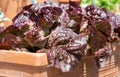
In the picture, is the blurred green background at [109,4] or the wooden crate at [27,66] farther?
the blurred green background at [109,4]

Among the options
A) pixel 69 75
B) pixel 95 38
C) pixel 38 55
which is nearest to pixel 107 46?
pixel 95 38

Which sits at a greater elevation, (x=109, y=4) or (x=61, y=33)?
(x=109, y=4)

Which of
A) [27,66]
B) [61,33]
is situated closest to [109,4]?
[61,33]

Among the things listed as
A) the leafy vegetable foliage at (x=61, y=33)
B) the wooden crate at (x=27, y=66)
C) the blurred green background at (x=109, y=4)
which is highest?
the blurred green background at (x=109, y=4)

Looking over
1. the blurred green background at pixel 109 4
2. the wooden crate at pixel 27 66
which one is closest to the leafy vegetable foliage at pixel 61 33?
the wooden crate at pixel 27 66

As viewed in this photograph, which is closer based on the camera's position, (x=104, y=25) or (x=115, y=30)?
(x=104, y=25)

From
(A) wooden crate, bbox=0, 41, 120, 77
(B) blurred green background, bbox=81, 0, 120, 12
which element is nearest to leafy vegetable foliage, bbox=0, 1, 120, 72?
(A) wooden crate, bbox=0, 41, 120, 77

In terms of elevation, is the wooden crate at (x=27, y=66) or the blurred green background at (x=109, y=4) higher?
the blurred green background at (x=109, y=4)

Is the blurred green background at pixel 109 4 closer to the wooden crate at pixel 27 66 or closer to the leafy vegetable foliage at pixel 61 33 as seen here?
the leafy vegetable foliage at pixel 61 33

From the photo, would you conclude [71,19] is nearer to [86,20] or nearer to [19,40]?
[86,20]

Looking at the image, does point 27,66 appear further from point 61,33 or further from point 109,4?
point 109,4

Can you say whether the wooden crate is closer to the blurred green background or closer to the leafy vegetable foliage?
the leafy vegetable foliage
